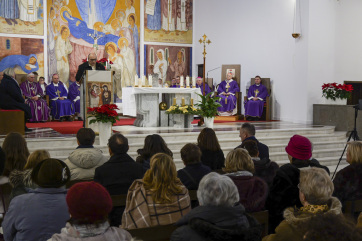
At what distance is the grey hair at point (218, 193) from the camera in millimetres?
2545

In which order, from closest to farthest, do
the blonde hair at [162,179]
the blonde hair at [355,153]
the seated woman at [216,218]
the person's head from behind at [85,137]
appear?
the seated woman at [216,218] → the blonde hair at [162,179] → the blonde hair at [355,153] → the person's head from behind at [85,137]

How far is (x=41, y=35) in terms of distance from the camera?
50.9 feet

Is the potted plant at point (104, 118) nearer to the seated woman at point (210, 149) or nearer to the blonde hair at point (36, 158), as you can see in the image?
the seated woman at point (210, 149)

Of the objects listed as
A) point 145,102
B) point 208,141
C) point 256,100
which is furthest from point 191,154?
point 256,100

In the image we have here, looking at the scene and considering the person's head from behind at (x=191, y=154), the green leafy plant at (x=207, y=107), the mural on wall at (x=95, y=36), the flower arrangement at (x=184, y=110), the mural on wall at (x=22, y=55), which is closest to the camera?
the person's head from behind at (x=191, y=154)

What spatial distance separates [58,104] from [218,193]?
12.4 meters

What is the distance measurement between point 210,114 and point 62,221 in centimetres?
835

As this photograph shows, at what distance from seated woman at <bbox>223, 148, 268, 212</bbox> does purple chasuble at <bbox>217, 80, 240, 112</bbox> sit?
A: 1121cm

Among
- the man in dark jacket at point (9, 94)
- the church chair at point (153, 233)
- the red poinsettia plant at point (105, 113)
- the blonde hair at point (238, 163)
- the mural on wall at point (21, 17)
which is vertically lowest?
the church chair at point (153, 233)

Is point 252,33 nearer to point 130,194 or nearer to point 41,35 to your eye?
point 41,35

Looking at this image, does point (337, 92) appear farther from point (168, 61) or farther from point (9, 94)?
point (9, 94)

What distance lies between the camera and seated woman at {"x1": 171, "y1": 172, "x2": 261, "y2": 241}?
2.33m

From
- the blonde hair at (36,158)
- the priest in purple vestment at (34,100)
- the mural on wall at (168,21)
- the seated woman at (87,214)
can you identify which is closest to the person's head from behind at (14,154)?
the blonde hair at (36,158)

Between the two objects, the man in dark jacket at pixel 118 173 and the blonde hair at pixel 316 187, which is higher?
the blonde hair at pixel 316 187
